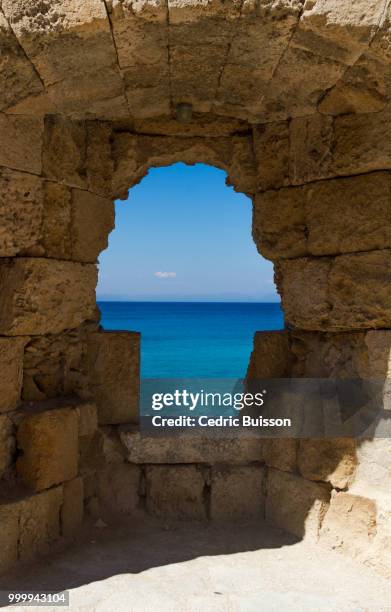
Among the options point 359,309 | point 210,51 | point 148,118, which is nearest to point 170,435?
point 359,309

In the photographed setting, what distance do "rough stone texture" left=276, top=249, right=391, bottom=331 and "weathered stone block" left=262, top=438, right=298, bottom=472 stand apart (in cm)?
84

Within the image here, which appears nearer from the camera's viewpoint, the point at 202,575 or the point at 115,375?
the point at 202,575

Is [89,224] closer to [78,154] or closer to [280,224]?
[78,154]

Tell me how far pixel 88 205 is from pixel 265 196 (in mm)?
1282

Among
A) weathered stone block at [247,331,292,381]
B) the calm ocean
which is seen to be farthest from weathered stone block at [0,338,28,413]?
the calm ocean

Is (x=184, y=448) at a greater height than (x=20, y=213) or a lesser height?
lesser

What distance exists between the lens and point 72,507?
378 cm

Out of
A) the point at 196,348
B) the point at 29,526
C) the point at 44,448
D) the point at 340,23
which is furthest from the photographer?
the point at 196,348

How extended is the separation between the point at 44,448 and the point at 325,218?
7.76 feet

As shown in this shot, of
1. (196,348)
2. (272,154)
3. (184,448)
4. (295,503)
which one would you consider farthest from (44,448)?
(196,348)

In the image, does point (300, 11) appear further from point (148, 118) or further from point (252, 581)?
point (252, 581)

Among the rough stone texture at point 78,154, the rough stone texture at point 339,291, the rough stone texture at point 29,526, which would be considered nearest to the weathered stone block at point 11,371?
the rough stone texture at point 29,526

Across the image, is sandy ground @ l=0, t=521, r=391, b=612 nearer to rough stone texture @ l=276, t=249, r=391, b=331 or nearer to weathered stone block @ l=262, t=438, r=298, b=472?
weathered stone block @ l=262, t=438, r=298, b=472

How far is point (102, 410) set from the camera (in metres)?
4.15
